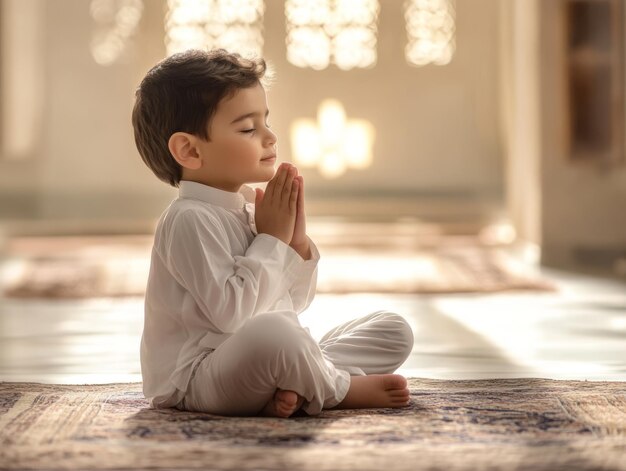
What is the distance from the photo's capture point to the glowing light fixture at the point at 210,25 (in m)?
8.12

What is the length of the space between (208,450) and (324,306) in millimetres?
2474

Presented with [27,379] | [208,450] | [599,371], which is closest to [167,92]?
[208,450]

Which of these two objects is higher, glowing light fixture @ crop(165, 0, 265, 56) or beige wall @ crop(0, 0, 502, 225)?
glowing light fixture @ crop(165, 0, 265, 56)

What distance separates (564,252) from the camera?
19.0 ft

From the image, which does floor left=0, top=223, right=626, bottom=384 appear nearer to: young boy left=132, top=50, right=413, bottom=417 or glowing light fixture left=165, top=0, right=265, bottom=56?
young boy left=132, top=50, right=413, bottom=417

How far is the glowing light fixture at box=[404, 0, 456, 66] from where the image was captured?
26.9 ft

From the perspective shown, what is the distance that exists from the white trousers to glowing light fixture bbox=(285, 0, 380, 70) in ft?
20.8

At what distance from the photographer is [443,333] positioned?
328 cm

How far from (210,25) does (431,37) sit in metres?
1.68

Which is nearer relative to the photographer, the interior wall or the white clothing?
the white clothing

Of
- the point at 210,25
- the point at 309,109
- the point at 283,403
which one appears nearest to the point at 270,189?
the point at 283,403

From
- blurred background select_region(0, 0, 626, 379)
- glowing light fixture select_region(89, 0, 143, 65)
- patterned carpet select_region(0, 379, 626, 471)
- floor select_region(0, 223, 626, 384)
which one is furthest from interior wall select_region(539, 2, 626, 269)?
patterned carpet select_region(0, 379, 626, 471)

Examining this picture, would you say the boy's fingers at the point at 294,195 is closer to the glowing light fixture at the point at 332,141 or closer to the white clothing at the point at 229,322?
the white clothing at the point at 229,322

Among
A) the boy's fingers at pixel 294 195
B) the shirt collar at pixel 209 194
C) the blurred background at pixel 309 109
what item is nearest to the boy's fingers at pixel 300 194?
the boy's fingers at pixel 294 195
